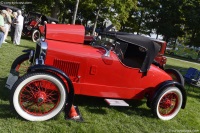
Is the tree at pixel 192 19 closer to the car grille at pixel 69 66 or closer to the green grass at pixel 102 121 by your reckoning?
the green grass at pixel 102 121

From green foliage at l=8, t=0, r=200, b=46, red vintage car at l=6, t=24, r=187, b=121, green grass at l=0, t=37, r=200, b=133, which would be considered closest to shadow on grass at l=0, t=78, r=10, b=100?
green grass at l=0, t=37, r=200, b=133

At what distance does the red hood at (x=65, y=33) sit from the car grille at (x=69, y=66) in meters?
0.65

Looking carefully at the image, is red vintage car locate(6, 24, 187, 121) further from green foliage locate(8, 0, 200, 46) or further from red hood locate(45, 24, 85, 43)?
green foliage locate(8, 0, 200, 46)

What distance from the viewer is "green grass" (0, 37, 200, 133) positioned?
3.71 meters

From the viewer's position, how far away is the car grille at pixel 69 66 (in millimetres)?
4344

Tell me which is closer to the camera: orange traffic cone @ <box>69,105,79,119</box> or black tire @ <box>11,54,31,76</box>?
orange traffic cone @ <box>69,105,79,119</box>

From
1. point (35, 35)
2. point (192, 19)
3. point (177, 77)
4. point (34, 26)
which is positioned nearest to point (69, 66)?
point (177, 77)

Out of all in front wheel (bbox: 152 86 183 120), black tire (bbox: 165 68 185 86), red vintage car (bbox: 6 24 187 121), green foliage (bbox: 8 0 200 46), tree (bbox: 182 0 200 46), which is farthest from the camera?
green foliage (bbox: 8 0 200 46)

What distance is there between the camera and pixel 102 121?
4.35 metres

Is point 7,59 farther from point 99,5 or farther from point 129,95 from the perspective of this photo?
point 99,5

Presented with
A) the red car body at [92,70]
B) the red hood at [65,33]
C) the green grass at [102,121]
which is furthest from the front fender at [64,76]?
the red hood at [65,33]

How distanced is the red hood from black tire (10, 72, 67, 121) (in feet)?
3.84

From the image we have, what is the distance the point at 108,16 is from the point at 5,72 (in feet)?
79.8

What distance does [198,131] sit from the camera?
187 inches
